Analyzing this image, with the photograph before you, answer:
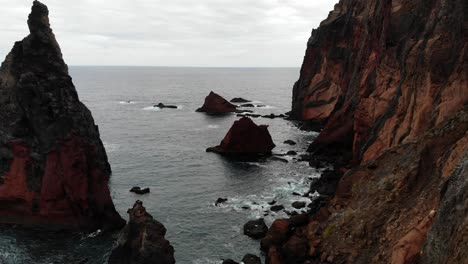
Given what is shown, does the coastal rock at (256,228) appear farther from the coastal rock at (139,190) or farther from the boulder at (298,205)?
the coastal rock at (139,190)

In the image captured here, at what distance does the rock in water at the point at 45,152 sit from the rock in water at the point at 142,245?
31.6 feet

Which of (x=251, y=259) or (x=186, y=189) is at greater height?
(x=186, y=189)

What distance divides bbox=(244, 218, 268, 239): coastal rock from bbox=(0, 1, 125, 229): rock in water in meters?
14.2

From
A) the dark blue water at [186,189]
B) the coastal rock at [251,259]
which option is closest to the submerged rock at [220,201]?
the dark blue water at [186,189]

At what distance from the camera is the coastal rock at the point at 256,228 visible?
46.0 m

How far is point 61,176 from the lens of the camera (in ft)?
160

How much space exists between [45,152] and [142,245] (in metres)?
18.4

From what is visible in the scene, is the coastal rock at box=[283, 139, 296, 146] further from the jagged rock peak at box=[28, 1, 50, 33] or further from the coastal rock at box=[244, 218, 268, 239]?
the jagged rock peak at box=[28, 1, 50, 33]

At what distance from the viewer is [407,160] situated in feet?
124

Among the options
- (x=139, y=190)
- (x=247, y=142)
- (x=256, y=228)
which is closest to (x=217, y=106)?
(x=247, y=142)

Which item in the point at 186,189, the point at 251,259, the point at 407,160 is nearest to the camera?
the point at 407,160

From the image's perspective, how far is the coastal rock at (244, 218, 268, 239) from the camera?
151ft

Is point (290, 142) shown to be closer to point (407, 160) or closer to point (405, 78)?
point (405, 78)

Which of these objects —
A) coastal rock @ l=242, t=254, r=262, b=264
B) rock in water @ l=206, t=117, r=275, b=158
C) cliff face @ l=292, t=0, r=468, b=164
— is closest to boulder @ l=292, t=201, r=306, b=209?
cliff face @ l=292, t=0, r=468, b=164
